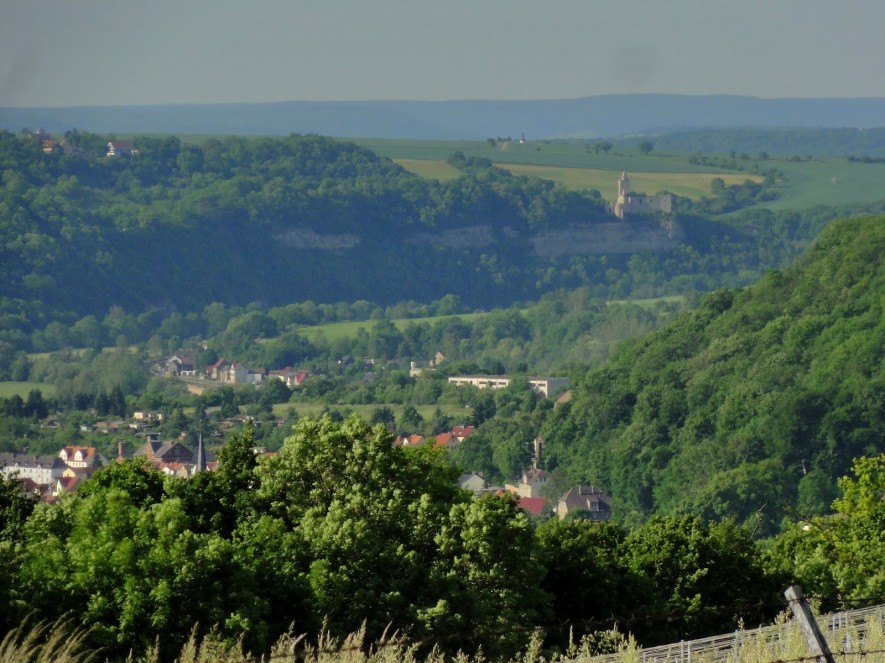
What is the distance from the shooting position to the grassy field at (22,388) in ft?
502

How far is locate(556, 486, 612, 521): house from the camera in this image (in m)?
91.6

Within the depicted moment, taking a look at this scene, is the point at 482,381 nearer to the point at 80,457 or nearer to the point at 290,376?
the point at 290,376

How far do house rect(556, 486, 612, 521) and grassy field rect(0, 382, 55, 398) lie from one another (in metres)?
61.6

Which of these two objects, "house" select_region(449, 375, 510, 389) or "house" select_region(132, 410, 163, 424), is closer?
"house" select_region(132, 410, 163, 424)

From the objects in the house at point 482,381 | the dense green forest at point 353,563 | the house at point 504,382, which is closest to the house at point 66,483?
the house at point 504,382

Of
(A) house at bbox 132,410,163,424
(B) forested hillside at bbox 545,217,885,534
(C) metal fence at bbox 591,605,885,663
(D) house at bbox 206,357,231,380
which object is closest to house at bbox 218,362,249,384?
(D) house at bbox 206,357,231,380

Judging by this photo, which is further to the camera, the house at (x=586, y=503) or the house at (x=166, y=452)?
the house at (x=166, y=452)

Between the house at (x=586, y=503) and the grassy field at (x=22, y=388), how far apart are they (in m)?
61.6

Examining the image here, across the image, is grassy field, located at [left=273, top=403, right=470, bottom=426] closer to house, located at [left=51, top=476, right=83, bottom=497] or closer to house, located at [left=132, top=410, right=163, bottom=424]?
house, located at [left=132, top=410, right=163, bottom=424]

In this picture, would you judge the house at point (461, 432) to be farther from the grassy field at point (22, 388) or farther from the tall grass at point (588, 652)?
the tall grass at point (588, 652)

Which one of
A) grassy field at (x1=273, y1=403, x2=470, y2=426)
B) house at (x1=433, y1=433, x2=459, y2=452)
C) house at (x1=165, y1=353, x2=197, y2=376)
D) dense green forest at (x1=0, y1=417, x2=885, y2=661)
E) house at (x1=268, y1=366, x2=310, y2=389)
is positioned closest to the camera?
dense green forest at (x1=0, y1=417, x2=885, y2=661)

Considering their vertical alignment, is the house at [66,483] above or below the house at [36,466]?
above

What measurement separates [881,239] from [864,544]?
74910 millimetres

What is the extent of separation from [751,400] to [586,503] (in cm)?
1031
